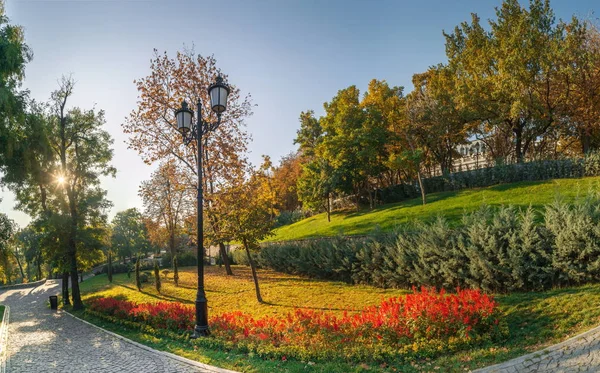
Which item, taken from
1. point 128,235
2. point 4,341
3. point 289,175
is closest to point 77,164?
point 4,341

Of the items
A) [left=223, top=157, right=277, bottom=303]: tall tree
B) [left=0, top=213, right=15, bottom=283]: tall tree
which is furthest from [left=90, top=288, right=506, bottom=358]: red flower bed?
[left=0, top=213, right=15, bottom=283]: tall tree

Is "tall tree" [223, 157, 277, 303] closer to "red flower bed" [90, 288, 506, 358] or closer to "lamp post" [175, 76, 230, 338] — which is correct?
"lamp post" [175, 76, 230, 338]

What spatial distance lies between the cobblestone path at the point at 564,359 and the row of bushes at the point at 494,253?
120 inches

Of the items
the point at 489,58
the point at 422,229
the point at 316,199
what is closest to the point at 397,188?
the point at 316,199

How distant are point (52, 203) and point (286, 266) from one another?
15.1m

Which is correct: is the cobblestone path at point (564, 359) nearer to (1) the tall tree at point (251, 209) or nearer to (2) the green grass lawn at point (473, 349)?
(2) the green grass lawn at point (473, 349)

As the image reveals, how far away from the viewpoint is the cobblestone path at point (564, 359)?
4.86m

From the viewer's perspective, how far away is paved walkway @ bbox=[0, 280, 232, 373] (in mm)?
6699

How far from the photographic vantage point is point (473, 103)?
2477 centimetres

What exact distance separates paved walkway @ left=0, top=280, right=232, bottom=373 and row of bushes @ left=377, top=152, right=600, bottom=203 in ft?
80.6

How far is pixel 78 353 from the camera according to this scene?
27.5 ft

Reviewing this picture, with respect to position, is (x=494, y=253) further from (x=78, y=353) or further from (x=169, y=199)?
(x=169, y=199)

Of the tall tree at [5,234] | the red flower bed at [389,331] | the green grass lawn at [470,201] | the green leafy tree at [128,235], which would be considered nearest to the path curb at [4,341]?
Result: the tall tree at [5,234]

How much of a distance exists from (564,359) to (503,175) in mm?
22086
